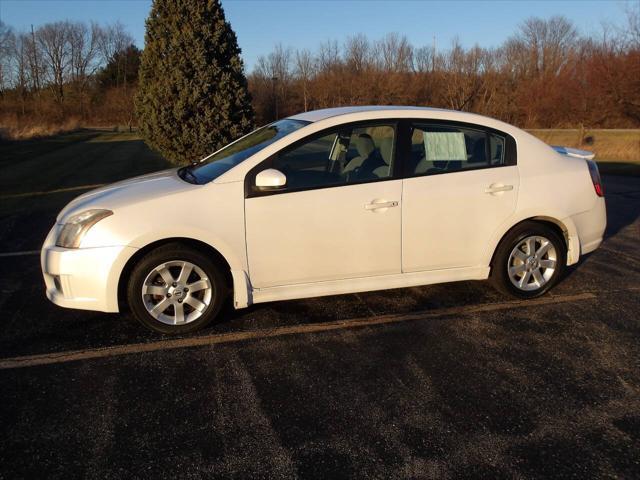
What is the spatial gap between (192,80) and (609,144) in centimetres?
1793

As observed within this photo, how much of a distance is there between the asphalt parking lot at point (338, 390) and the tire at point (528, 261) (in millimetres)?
163

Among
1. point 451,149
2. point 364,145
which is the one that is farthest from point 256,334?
point 451,149

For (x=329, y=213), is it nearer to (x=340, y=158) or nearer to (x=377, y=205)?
(x=377, y=205)

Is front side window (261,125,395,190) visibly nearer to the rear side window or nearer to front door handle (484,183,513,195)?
the rear side window

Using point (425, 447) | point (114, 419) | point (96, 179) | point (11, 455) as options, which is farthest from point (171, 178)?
point (96, 179)

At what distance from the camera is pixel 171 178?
4688 millimetres

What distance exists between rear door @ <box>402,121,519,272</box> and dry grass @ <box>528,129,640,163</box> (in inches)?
639

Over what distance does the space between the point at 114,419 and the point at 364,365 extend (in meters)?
1.62

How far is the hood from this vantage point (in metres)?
4.16

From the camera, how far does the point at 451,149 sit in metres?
4.72

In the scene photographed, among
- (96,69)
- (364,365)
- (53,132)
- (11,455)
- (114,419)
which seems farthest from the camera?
(96,69)

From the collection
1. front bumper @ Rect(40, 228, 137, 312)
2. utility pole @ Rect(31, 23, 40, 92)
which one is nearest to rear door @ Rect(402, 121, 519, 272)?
front bumper @ Rect(40, 228, 137, 312)

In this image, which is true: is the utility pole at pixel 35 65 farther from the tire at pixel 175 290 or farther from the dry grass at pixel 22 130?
the tire at pixel 175 290

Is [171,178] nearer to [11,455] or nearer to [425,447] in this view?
[11,455]
